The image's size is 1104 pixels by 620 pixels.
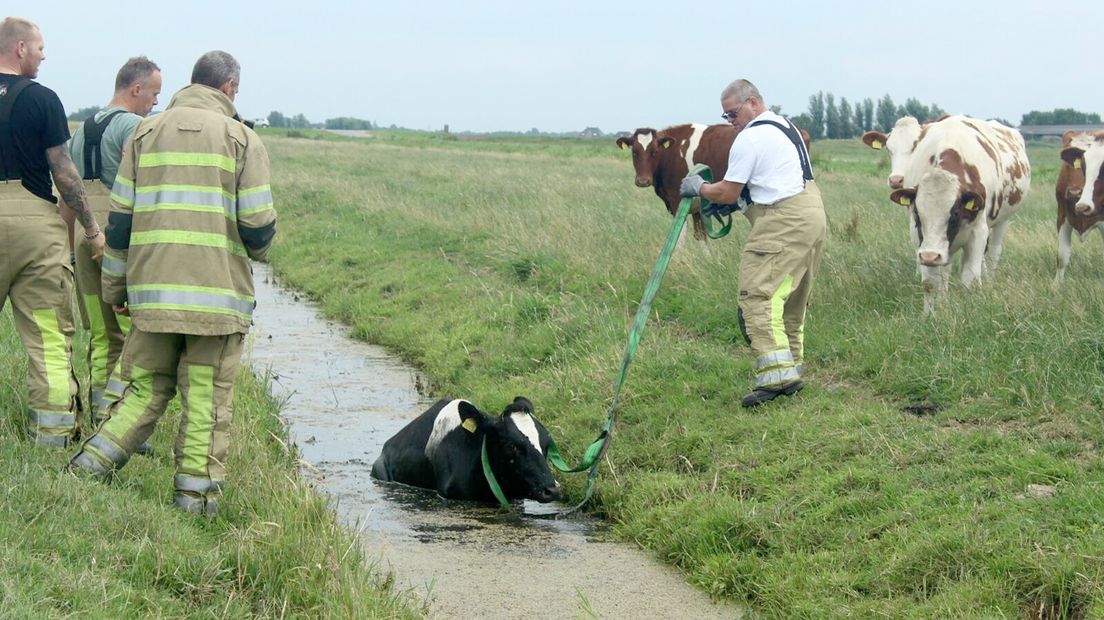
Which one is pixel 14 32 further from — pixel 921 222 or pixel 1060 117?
pixel 1060 117

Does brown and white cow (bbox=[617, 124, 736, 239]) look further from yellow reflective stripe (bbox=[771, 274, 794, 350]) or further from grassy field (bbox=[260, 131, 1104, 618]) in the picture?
yellow reflective stripe (bbox=[771, 274, 794, 350])

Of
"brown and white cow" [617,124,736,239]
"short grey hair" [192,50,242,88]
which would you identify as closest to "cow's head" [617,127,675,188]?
"brown and white cow" [617,124,736,239]

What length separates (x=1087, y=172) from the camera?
11.5 meters

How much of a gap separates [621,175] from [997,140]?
19.8 m

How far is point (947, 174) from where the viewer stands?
1031cm

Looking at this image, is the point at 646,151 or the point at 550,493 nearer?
the point at 550,493

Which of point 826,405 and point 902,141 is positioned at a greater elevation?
point 902,141

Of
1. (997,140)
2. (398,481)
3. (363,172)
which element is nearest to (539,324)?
(398,481)

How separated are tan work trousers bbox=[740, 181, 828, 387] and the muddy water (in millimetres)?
1789

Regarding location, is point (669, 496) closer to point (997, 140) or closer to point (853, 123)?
point (997, 140)

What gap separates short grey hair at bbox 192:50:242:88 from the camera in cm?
598

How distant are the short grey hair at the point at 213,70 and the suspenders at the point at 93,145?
4.18 feet

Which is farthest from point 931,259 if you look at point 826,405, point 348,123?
point 348,123

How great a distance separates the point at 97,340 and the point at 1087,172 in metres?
9.41
